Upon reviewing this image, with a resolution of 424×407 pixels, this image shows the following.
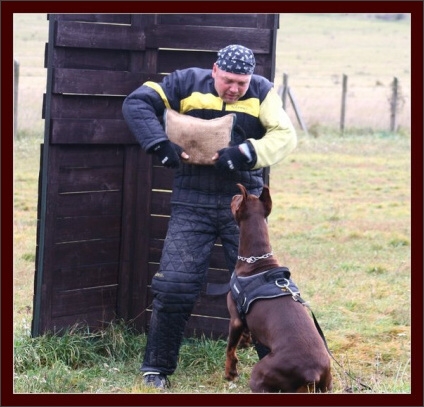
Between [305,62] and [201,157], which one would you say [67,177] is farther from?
[305,62]

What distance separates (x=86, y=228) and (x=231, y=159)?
58.3 inches

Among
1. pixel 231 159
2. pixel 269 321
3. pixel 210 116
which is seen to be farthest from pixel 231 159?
pixel 269 321

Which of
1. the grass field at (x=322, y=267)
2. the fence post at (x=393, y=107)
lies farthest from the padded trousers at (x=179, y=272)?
the fence post at (x=393, y=107)

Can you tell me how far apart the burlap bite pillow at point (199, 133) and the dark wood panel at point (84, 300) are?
1498 mm

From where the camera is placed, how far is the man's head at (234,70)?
227 inches

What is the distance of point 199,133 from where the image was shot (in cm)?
591

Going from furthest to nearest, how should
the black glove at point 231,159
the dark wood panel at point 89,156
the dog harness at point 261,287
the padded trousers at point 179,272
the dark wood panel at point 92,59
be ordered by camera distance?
the dark wood panel at point 89,156
the dark wood panel at point 92,59
the padded trousers at point 179,272
the black glove at point 231,159
the dog harness at point 261,287

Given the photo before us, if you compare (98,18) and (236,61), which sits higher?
(98,18)

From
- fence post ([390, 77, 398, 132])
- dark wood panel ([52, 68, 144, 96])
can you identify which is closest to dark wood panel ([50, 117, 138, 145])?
dark wood panel ([52, 68, 144, 96])

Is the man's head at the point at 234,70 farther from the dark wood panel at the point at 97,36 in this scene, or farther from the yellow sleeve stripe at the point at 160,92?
the dark wood panel at the point at 97,36

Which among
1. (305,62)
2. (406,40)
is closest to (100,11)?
(305,62)

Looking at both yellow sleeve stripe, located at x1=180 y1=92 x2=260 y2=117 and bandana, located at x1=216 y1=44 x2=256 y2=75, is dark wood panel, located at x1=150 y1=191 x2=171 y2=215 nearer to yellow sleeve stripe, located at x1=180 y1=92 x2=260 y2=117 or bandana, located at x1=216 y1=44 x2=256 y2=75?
yellow sleeve stripe, located at x1=180 y1=92 x2=260 y2=117

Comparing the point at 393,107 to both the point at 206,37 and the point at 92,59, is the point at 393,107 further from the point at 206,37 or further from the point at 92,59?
the point at 92,59

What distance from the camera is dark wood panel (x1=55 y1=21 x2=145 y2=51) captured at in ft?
21.0
